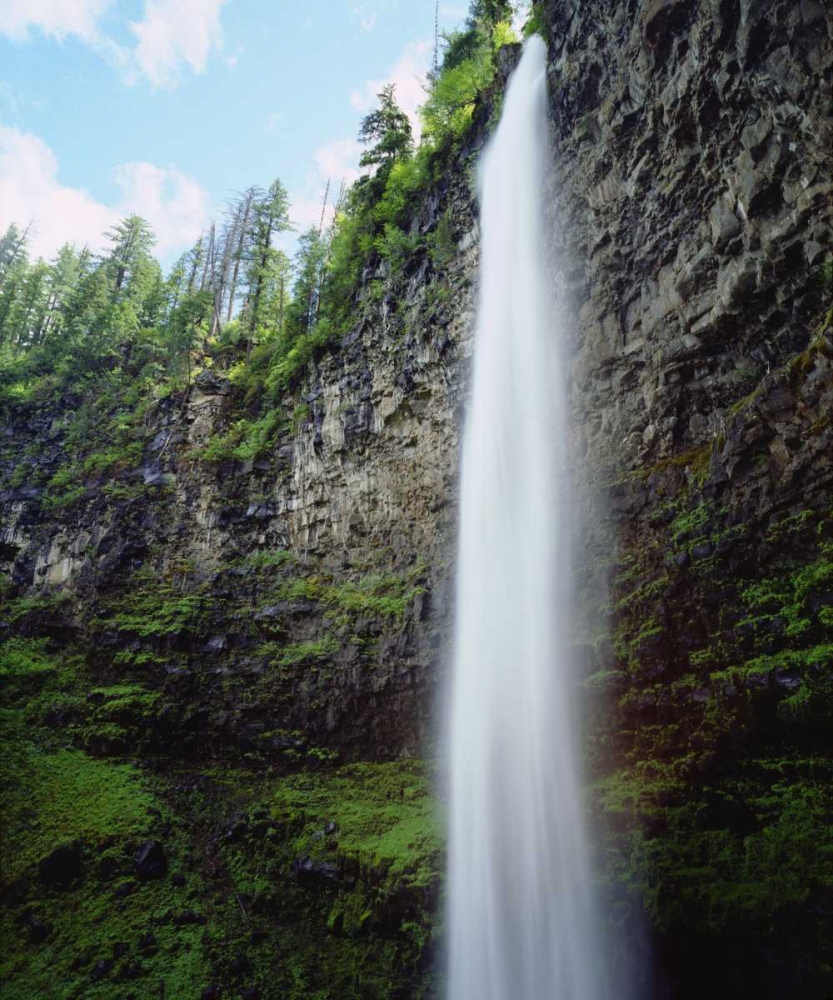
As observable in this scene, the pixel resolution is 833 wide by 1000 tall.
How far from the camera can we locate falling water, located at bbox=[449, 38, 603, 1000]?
7797 mm

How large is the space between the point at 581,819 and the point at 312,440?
13.8 metres

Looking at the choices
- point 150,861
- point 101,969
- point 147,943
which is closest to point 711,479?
point 147,943

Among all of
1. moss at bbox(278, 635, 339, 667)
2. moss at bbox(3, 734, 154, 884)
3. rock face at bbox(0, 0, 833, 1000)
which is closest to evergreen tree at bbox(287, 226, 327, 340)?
rock face at bbox(0, 0, 833, 1000)

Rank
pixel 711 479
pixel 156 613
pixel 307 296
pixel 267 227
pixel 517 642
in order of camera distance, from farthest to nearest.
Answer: pixel 267 227
pixel 307 296
pixel 156 613
pixel 517 642
pixel 711 479

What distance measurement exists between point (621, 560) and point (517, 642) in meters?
2.88

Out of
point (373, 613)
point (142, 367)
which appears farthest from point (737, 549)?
point (142, 367)

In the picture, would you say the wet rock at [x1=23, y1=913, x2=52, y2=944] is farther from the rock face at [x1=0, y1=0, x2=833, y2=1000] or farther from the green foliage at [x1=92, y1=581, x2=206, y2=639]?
the green foliage at [x1=92, y1=581, x2=206, y2=639]

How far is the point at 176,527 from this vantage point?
19.2 m

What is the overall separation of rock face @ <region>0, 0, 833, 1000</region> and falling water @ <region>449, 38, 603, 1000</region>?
2.04ft

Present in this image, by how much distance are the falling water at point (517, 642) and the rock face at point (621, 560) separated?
62cm

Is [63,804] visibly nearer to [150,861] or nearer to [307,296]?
[150,861]

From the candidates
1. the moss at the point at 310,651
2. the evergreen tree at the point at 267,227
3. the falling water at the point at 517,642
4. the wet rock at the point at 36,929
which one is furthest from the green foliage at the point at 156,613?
the evergreen tree at the point at 267,227

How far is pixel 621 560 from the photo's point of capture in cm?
1041

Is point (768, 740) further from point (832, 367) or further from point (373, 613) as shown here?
point (373, 613)
